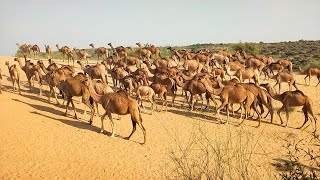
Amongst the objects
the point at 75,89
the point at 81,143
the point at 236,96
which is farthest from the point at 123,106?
the point at 236,96

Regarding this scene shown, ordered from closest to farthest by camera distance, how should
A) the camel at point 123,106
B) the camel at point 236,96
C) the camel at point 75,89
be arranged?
the camel at point 123,106, the camel at point 75,89, the camel at point 236,96

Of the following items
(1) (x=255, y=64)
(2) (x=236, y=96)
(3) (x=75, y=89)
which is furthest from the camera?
(1) (x=255, y=64)

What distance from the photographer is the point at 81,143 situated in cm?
1233

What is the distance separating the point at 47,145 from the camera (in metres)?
12.0

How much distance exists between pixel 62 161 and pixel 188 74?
40.8 ft

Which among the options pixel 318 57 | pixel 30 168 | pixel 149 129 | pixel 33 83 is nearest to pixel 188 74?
pixel 149 129

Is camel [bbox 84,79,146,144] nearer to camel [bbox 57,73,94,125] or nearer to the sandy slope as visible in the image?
the sandy slope

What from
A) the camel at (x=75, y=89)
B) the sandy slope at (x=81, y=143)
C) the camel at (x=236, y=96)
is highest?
the camel at (x=75, y=89)

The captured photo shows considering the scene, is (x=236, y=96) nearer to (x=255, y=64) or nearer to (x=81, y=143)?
(x=81, y=143)

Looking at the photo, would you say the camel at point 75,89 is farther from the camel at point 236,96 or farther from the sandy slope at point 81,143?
the camel at point 236,96

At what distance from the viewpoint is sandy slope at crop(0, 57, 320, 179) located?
10.3 metres

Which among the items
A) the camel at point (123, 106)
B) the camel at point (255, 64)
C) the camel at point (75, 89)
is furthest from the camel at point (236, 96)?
the camel at point (255, 64)

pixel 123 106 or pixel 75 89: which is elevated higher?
pixel 75 89

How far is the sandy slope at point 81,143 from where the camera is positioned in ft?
33.8
